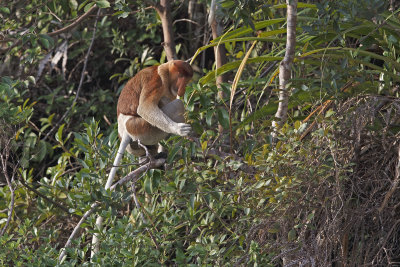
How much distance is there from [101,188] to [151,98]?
0.68 meters

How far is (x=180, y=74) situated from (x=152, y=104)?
0.22m

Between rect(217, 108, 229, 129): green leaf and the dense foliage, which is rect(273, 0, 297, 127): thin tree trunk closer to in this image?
the dense foliage

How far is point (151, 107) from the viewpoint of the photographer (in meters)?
3.51

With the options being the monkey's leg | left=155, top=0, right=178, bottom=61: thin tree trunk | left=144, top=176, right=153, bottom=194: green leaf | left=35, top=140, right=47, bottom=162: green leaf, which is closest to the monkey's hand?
the monkey's leg

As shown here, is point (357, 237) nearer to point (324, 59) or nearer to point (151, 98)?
point (324, 59)

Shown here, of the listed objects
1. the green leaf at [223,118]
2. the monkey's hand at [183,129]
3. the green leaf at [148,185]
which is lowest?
the green leaf at [148,185]

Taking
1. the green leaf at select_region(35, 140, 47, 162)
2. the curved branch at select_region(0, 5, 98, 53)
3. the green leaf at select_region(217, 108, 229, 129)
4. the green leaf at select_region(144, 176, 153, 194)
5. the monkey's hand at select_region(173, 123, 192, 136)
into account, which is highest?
the curved branch at select_region(0, 5, 98, 53)

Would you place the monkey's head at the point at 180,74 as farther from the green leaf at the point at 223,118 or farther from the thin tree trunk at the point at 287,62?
the thin tree trunk at the point at 287,62

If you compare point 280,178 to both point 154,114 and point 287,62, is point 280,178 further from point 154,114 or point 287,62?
point 154,114

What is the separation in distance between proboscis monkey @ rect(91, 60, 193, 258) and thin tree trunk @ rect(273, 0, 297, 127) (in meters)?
0.58

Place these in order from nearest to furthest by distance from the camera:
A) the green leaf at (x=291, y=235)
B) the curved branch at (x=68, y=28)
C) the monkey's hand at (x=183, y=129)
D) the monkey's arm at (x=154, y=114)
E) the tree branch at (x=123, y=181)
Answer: the green leaf at (x=291, y=235) < the tree branch at (x=123, y=181) < the monkey's hand at (x=183, y=129) < the monkey's arm at (x=154, y=114) < the curved branch at (x=68, y=28)

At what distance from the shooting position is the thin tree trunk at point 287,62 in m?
2.99

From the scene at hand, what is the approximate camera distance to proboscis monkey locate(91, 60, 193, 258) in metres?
3.50

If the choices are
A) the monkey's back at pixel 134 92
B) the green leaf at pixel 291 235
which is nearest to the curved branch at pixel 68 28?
the monkey's back at pixel 134 92
